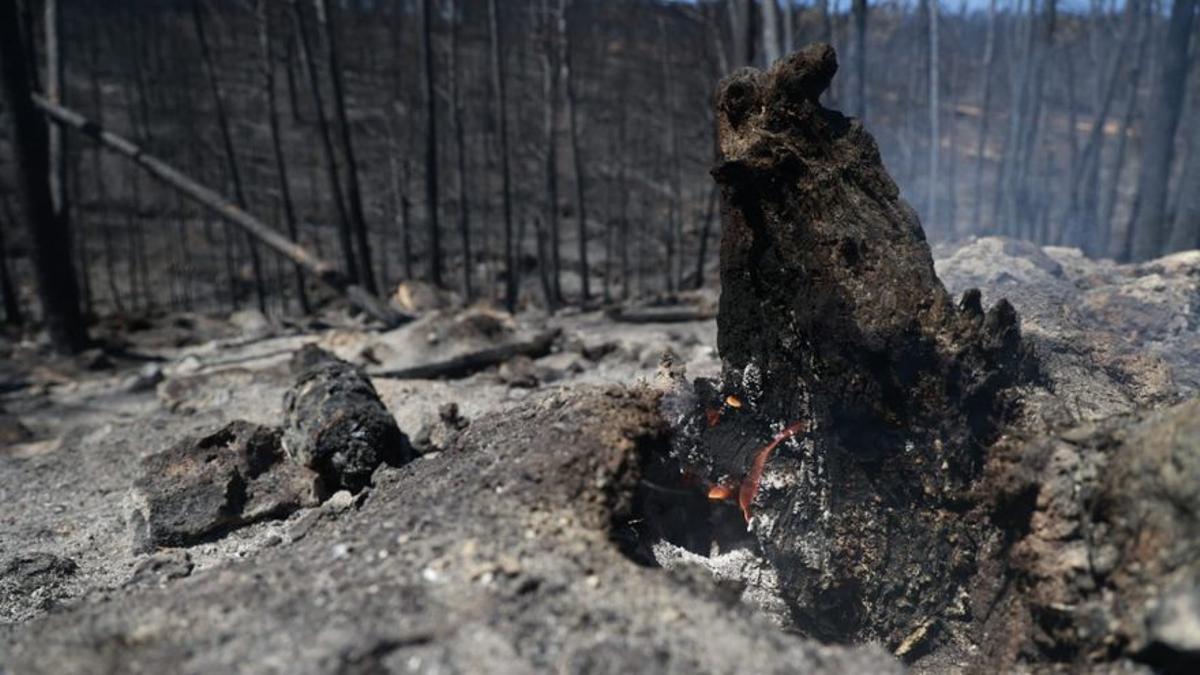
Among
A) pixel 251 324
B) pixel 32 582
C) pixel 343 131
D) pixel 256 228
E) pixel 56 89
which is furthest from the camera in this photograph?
pixel 251 324

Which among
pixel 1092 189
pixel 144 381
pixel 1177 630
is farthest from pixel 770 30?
pixel 1092 189

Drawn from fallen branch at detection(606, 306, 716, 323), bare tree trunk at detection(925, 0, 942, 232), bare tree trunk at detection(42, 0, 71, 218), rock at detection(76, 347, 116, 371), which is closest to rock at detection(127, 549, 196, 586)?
rock at detection(76, 347, 116, 371)

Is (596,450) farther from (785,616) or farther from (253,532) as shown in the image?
(253,532)

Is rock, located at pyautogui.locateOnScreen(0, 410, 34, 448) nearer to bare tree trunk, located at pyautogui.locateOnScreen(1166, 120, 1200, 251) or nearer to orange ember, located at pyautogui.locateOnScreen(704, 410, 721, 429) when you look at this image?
orange ember, located at pyautogui.locateOnScreen(704, 410, 721, 429)

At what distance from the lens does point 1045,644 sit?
10.3 feet

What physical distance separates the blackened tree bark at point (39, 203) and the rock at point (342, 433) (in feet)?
22.7

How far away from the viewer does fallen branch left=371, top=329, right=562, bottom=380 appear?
8.16 meters

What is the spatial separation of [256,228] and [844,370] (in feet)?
28.7

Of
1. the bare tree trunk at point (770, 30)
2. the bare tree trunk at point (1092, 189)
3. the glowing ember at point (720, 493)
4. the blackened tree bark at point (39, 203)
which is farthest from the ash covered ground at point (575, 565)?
the bare tree trunk at point (1092, 189)

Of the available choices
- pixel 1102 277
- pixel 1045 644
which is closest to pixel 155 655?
pixel 1045 644

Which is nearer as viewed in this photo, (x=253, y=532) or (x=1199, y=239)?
(x=253, y=532)

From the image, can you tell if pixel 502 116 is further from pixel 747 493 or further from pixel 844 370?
pixel 844 370

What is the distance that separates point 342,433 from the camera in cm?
512

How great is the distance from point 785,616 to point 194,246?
21242mm
